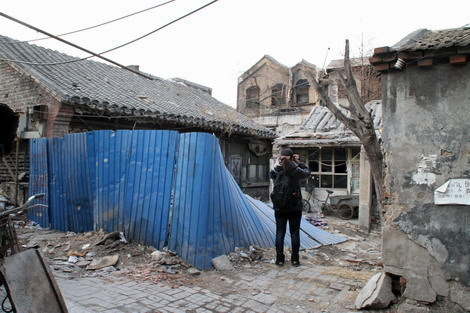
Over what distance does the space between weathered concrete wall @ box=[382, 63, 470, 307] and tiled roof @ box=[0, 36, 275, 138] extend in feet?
16.3

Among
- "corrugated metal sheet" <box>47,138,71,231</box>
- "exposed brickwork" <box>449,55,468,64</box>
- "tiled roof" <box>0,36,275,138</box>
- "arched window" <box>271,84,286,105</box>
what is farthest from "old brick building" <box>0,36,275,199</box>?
"arched window" <box>271,84,286,105</box>

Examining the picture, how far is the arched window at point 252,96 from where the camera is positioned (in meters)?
28.3

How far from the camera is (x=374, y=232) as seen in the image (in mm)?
9609

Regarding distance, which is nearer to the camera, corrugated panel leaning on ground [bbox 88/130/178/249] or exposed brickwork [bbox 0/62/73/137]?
corrugated panel leaning on ground [bbox 88/130/178/249]

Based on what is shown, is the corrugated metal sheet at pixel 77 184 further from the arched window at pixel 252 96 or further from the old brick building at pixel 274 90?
the arched window at pixel 252 96

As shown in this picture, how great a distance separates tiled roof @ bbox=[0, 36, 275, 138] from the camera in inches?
344

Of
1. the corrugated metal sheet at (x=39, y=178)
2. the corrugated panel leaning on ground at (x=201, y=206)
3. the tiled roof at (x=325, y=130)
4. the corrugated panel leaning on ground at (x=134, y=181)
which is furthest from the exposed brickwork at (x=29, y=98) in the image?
the tiled roof at (x=325, y=130)

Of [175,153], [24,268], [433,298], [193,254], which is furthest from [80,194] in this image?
[433,298]

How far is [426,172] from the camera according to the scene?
12.2 feet

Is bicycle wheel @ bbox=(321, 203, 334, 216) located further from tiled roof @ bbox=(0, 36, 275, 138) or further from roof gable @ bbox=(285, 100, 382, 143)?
tiled roof @ bbox=(0, 36, 275, 138)

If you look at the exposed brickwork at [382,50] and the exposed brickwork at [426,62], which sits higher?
the exposed brickwork at [382,50]

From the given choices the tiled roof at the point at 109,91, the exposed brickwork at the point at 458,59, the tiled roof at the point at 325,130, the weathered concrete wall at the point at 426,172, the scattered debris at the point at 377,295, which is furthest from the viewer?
the tiled roof at the point at 325,130

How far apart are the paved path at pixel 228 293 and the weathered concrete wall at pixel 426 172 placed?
3.05ft

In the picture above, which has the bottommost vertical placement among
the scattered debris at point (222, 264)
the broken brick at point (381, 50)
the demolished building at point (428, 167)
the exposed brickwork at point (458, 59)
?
the scattered debris at point (222, 264)
